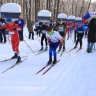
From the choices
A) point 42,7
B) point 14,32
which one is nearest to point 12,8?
point 14,32

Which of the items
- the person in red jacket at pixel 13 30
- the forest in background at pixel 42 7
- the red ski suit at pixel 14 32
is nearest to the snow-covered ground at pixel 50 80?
the person in red jacket at pixel 13 30

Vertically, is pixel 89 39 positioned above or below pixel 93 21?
below

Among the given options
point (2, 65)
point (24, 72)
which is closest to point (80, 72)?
point (24, 72)

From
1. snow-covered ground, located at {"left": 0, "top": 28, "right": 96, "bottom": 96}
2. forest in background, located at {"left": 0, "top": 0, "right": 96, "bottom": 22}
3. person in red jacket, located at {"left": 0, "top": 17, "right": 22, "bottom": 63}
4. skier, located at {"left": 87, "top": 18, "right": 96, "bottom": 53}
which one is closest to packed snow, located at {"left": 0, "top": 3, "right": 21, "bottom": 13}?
skier, located at {"left": 87, "top": 18, "right": 96, "bottom": 53}

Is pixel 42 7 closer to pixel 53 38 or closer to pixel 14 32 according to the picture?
pixel 14 32

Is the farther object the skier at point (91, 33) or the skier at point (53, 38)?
the skier at point (91, 33)

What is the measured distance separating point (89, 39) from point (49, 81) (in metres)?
5.72

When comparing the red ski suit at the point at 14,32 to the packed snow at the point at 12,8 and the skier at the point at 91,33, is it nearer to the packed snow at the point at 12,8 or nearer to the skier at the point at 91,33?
the skier at the point at 91,33

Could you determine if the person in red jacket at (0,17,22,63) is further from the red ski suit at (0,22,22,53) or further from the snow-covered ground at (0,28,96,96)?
the snow-covered ground at (0,28,96,96)

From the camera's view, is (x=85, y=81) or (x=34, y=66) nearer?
(x=85, y=81)

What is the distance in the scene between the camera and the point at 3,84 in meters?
5.14

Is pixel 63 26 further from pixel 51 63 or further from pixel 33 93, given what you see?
pixel 33 93

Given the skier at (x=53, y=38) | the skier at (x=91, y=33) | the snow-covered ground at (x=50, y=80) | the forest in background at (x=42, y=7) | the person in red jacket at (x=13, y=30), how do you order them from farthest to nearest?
the forest in background at (x=42, y=7) < the skier at (x=91, y=33) < the person in red jacket at (x=13, y=30) < the skier at (x=53, y=38) < the snow-covered ground at (x=50, y=80)

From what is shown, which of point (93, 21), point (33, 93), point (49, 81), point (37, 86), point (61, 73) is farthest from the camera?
point (93, 21)
